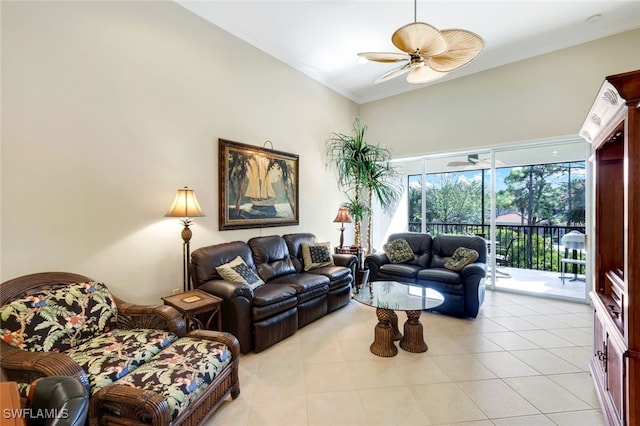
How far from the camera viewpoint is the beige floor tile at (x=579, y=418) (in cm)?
186

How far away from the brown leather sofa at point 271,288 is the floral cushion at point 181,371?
2.23ft

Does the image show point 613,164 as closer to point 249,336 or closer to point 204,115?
point 249,336

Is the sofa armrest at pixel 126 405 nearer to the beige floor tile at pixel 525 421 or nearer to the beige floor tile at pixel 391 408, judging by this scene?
the beige floor tile at pixel 391 408

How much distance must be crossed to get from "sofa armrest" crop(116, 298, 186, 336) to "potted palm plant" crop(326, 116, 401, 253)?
352 cm

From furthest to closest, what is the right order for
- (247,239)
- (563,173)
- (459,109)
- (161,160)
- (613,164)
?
1. (459,109)
2. (563,173)
3. (247,239)
4. (161,160)
5. (613,164)

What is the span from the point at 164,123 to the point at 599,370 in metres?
4.41

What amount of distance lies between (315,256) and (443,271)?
179 cm

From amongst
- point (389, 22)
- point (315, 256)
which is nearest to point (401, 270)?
point (315, 256)

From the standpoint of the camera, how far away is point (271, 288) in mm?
3105

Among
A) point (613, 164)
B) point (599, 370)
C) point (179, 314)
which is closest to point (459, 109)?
point (613, 164)

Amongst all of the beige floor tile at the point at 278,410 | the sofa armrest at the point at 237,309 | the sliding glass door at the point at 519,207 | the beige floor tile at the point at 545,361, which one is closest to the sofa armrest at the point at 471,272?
the beige floor tile at the point at 545,361

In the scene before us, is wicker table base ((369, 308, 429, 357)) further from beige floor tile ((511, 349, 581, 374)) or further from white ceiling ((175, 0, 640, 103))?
white ceiling ((175, 0, 640, 103))

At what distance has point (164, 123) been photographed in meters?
3.02

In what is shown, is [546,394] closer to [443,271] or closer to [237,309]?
[443,271]
